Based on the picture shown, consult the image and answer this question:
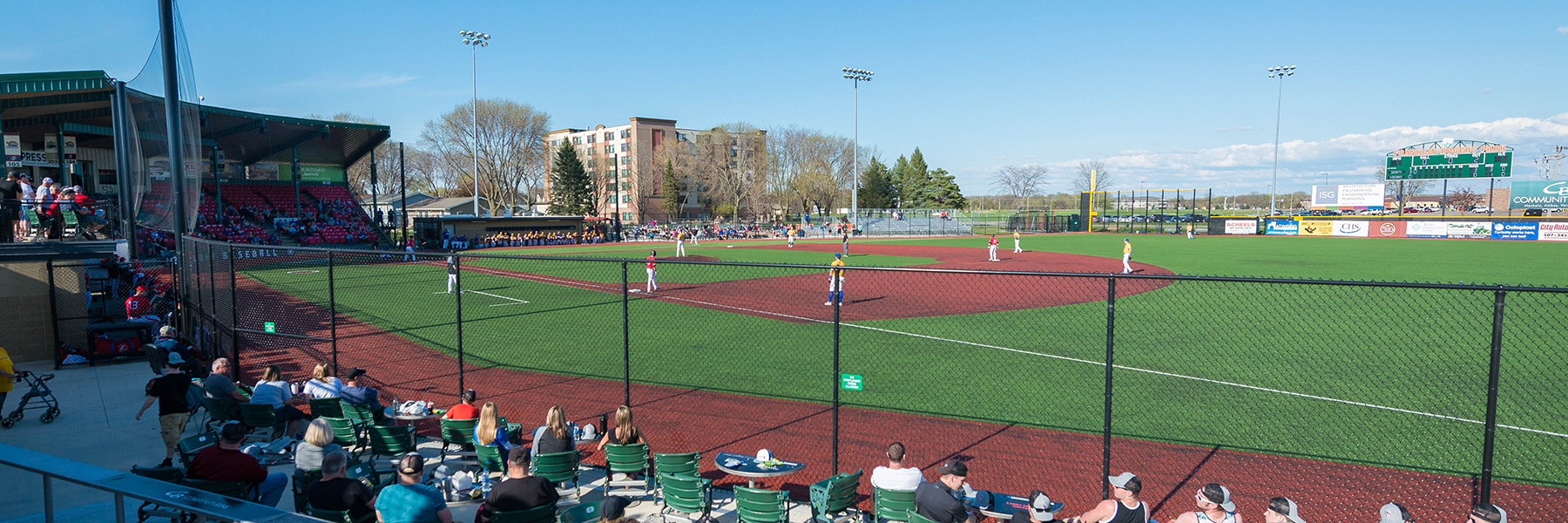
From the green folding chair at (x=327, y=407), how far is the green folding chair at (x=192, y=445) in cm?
109

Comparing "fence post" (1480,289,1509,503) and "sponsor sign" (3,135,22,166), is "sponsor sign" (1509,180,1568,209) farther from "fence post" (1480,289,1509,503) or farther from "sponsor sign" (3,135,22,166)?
"sponsor sign" (3,135,22,166)

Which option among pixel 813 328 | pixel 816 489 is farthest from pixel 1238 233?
pixel 816 489

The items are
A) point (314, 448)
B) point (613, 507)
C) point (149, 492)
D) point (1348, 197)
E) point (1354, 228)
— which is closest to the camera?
point (149, 492)

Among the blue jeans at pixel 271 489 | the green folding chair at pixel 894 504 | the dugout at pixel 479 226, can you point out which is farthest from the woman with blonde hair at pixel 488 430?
the dugout at pixel 479 226

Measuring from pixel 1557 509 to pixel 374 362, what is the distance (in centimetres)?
1739

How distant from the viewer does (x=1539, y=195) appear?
56938 mm

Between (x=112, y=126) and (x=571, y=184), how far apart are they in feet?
204

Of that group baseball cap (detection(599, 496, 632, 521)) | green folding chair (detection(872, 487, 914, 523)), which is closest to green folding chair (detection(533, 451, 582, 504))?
baseball cap (detection(599, 496, 632, 521))

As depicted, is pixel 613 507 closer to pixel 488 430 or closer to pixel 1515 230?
pixel 488 430

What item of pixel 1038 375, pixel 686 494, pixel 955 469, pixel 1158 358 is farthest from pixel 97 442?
pixel 1158 358

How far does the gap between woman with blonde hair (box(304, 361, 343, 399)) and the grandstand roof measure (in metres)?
7.48

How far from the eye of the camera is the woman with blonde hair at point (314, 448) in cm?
670

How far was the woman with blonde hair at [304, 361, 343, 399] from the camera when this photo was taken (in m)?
9.45

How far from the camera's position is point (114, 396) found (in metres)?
11.2
